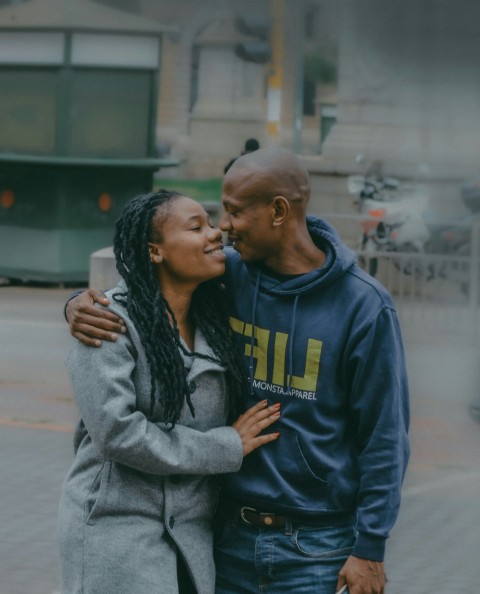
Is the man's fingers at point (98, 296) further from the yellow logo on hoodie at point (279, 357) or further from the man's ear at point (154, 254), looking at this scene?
the yellow logo on hoodie at point (279, 357)

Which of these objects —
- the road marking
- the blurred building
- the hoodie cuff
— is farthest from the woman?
the blurred building

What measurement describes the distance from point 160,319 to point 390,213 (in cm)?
1230

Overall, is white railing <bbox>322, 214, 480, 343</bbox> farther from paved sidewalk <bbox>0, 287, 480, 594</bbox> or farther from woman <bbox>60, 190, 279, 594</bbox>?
woman <bbox>60, 190, 279, 594</bbox>

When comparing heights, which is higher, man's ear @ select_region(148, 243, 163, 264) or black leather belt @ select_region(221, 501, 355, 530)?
man's ear @ select_region(148, 243, 163, 264)

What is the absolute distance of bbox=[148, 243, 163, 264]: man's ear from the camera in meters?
2.92

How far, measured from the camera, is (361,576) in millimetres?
2840

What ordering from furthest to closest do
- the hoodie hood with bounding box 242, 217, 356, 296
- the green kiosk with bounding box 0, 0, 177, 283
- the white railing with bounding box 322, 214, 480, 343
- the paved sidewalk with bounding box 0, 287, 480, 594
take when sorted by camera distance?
the green kiosk with bounding box 0, 0, 177, 283 < the white railing with bounding box 322, 214, 480, 343 < the paved sidewalk with bounding box 0, 287, 480, 594 < the hoodie hood with bounding box 242, 217, 356, 296

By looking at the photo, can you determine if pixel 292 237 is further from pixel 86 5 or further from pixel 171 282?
pixel 86 5

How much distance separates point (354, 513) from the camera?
2963 mm

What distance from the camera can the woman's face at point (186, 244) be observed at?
291 cm

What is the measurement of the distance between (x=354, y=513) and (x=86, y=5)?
12.8m

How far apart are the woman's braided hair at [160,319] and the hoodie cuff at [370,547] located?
0.41 metres

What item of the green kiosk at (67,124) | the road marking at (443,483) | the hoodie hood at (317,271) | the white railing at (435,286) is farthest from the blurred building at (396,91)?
the hoodie hood at (317,271)

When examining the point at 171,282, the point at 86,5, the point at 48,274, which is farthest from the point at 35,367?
the point at 171,282
